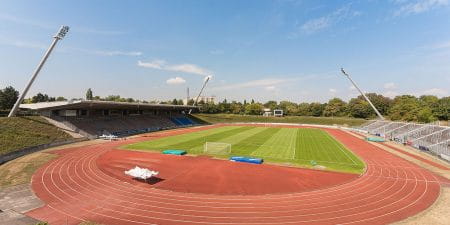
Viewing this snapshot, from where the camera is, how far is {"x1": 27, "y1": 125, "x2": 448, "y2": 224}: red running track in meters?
16.9

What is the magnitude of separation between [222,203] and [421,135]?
45435mm

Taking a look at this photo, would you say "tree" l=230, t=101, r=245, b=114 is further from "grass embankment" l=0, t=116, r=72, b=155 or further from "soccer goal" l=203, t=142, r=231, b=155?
"grass embankment" l=0, t=116, r=72, b=155

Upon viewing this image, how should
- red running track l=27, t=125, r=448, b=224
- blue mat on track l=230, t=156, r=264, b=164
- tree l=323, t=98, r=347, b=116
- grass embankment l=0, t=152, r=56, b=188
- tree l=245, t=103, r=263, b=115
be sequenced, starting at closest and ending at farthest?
1. red running track l=27, t=125, r=448, b=224
2. grass embankment l=0, t=152, r=56, b=188
3. blue mat on track l=230, t=156, r=264, b=164
4. tree l=323, t=98, r=347, b=116
5. tree l=245, t=103, r=263, b=115

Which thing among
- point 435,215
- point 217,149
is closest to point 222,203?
point 435,215

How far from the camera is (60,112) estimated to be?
54.9 meters

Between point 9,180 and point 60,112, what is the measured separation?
35090mm

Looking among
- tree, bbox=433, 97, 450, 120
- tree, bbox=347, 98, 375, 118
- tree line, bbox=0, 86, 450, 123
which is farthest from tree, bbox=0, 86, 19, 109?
tree, bbox=433, 97, 450, 120

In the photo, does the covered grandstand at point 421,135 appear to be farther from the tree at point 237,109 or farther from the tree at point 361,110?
the tree at point 237,109

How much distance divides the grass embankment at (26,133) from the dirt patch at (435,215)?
4101 centimetres

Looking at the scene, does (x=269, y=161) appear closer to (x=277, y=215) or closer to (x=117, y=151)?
(x=277, y=215)

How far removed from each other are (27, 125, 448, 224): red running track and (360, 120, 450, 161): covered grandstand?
15.8 m

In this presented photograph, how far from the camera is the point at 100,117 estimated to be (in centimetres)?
6331

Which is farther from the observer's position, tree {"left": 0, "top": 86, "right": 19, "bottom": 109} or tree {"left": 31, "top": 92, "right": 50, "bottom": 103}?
tree {"left": 31, "top": 92, "right": 50, "bottom": 103}

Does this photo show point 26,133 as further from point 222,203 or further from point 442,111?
point 442,111
